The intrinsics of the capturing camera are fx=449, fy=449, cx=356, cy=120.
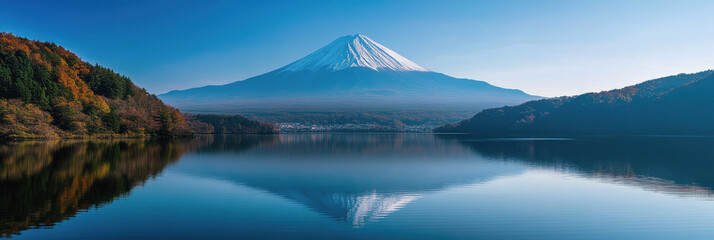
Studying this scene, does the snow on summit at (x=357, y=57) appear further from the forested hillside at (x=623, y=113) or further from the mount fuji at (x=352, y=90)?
the forested hillside at (x=623, y=113)

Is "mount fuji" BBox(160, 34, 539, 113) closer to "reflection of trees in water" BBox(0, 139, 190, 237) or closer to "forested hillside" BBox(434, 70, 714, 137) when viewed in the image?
"forested hillside" BBox(434, 70, 714, 137)

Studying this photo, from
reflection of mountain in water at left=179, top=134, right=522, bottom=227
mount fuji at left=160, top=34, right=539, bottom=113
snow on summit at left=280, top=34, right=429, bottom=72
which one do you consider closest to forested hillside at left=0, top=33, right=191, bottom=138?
reflection of mountain in water at left=179, top=134, right=522, bottom=227

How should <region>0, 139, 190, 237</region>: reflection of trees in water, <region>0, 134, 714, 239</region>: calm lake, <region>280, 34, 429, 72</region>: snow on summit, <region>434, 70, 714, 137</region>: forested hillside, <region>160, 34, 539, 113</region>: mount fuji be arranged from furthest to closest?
<region>280, 34, 429, 72</region>: snow on summit < <region>160, 34, 539, 113</region>: mount fuji < <region>434, 70, 714, 137</region>: forested hillside < <region>0, 139, 190, 237</region>: reflection of trees in water < <region>0, 134, 714, 239</region>: calm lake

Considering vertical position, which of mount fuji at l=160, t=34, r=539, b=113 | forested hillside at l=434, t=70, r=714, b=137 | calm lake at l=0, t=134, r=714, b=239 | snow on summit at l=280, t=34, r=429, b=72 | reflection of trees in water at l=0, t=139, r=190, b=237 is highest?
snow on summit at l=280, t=34, r=429, b=72

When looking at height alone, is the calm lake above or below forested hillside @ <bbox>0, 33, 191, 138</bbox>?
below

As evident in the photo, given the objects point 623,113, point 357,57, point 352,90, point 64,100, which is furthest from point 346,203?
point 357,57

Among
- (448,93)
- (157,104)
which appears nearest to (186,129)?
(157,104)

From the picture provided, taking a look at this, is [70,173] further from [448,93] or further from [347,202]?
[448,93]

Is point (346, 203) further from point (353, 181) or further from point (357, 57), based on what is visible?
point (357, 57)
